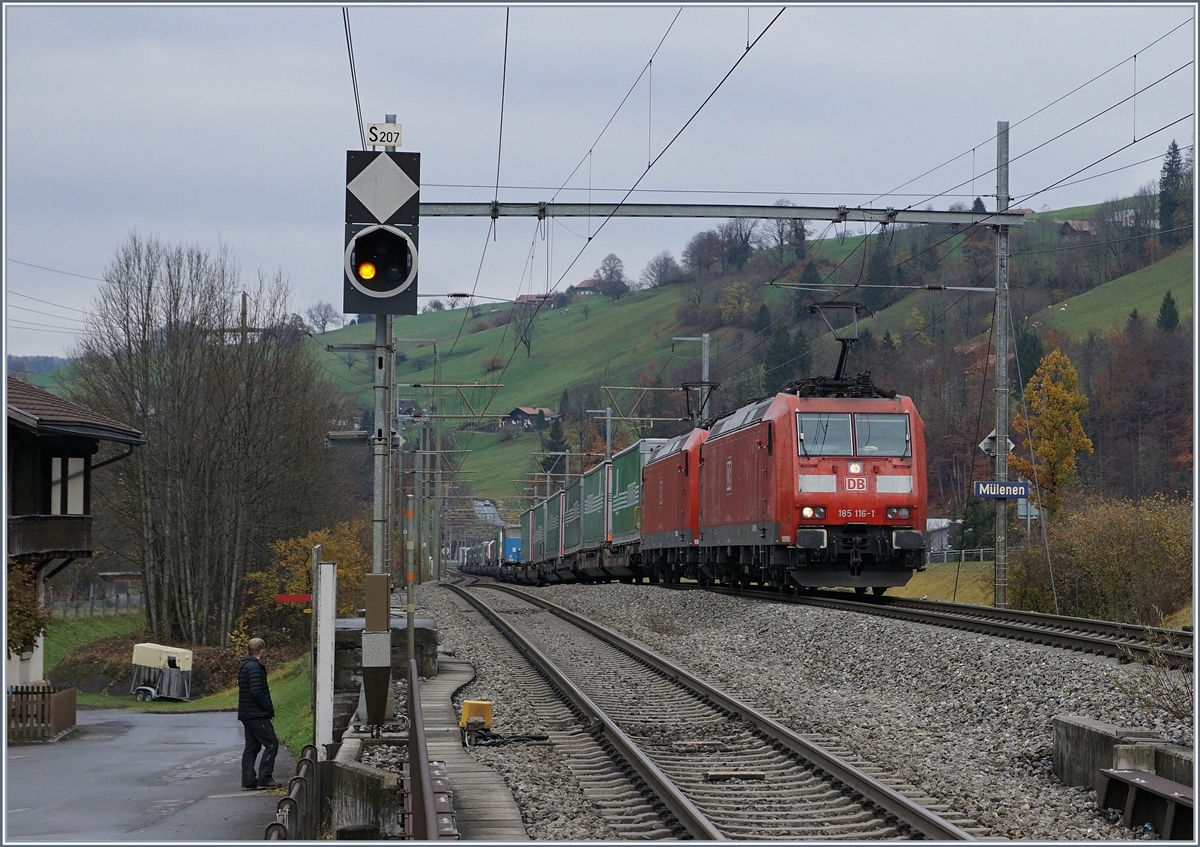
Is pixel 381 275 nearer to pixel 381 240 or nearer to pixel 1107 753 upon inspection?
pixel 381 240

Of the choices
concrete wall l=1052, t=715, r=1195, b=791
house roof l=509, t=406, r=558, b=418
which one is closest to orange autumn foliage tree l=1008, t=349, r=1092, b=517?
concrete wall l=1052, t=715, r=1195, b=791

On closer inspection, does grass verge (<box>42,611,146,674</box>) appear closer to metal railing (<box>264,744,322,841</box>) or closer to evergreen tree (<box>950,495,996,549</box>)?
evergreen tree (<box>950,495,996,549</box>)

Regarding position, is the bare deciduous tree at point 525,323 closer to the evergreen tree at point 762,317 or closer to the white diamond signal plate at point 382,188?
the white diamond signal plate at point 382,188

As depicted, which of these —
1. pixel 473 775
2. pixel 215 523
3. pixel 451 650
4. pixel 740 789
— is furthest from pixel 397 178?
pixel 215 523

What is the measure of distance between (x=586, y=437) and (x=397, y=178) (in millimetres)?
93246

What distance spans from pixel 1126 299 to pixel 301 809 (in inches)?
3997

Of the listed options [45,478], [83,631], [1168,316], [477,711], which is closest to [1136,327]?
[1168,316]

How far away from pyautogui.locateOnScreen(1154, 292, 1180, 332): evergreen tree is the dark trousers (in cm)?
8289

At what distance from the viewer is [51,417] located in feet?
89.6

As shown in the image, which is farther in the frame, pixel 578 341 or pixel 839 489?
pixel 578 341

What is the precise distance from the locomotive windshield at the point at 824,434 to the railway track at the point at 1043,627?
2469 millimetres

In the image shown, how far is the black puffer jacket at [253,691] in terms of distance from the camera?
546 inches

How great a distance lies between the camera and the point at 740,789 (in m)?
8.67

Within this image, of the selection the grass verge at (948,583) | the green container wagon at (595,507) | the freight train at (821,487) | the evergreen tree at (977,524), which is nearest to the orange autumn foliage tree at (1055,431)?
the evergreen tree at (977,524)
